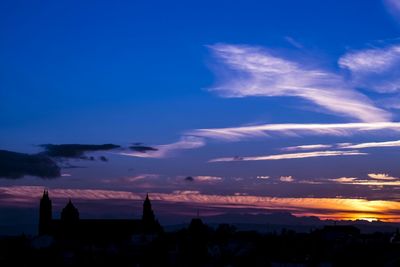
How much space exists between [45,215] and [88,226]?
1125 cm

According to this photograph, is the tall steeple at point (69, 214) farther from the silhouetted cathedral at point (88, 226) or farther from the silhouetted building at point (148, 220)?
the silhouetted building at point (148, 220)

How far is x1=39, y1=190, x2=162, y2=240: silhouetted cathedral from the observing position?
17725 cm

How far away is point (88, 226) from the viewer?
18475cm

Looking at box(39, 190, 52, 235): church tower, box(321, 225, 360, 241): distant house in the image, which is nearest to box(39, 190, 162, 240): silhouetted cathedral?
box(39, 190, 52, 235): church tower

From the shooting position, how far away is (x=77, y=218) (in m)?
190

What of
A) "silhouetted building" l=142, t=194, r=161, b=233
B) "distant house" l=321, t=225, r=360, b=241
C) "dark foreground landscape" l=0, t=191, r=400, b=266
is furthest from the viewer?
"silhouetted building" l=142, t=194, r=161, b=233

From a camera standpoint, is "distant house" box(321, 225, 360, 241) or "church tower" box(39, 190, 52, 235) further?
"church tower" box(39, 190, 52, 235)

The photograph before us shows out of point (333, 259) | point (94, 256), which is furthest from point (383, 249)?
point (94, 256)

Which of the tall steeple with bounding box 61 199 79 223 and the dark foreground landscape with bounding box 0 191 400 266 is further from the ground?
the tall steeple with bounding box 61 199 79 223

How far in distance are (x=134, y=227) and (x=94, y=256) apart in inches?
2625

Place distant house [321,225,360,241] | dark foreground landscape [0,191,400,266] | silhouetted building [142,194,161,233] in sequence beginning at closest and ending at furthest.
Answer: dark foreground landscape [0,191,400,266]
distant house [321,225,360,241]
silhouetted building [142,194,161,233]

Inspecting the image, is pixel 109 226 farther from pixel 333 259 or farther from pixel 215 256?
pixel 333 259

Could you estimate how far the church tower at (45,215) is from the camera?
6983 inches

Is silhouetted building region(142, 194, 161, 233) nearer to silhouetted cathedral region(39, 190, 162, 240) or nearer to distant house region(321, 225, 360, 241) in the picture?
silhouetted cathedral region(39, 190, 162, 240)
